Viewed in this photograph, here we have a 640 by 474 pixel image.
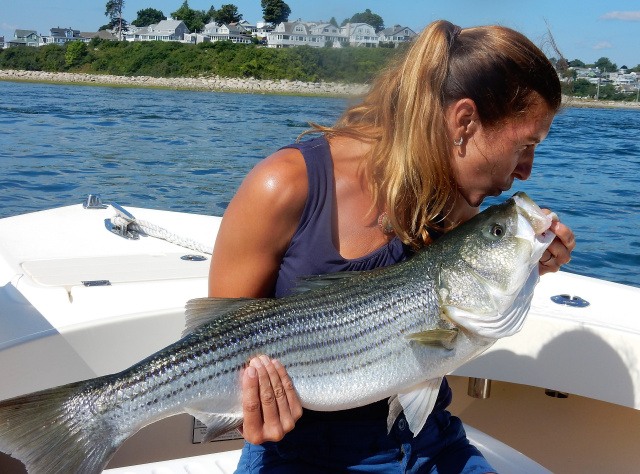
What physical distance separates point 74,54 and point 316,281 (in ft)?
313

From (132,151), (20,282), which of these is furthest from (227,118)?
(20,282)

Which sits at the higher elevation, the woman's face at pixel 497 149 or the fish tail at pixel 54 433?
the woman's face at pixel 497 149

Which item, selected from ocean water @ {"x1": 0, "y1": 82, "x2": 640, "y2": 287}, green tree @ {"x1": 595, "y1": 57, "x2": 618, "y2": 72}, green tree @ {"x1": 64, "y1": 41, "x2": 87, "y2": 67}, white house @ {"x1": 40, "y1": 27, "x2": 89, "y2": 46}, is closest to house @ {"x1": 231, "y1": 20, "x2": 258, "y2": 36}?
white house @ {"x1": 40, "y1": 27, "x2": 89, "y2": 46}

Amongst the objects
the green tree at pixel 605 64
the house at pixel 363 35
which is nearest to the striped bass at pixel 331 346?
the house at pixel 363 35

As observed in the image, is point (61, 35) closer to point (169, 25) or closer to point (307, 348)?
point (169, 25)

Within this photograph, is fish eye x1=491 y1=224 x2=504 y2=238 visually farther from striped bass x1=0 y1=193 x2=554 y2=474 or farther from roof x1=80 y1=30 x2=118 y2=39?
roof x1=80 y1=30 x2=118 y2=39

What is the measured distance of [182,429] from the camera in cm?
335

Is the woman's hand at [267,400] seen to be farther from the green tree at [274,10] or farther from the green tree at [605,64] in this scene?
the green tree at [274,10]

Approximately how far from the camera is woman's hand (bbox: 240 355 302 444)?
6.38 feet

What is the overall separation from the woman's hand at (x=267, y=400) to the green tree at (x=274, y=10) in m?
117

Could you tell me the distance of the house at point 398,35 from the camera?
265 cm

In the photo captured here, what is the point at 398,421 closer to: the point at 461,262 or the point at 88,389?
the point at 461,262

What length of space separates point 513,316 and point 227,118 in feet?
91.6

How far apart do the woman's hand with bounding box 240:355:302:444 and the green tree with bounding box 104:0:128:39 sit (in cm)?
14372
